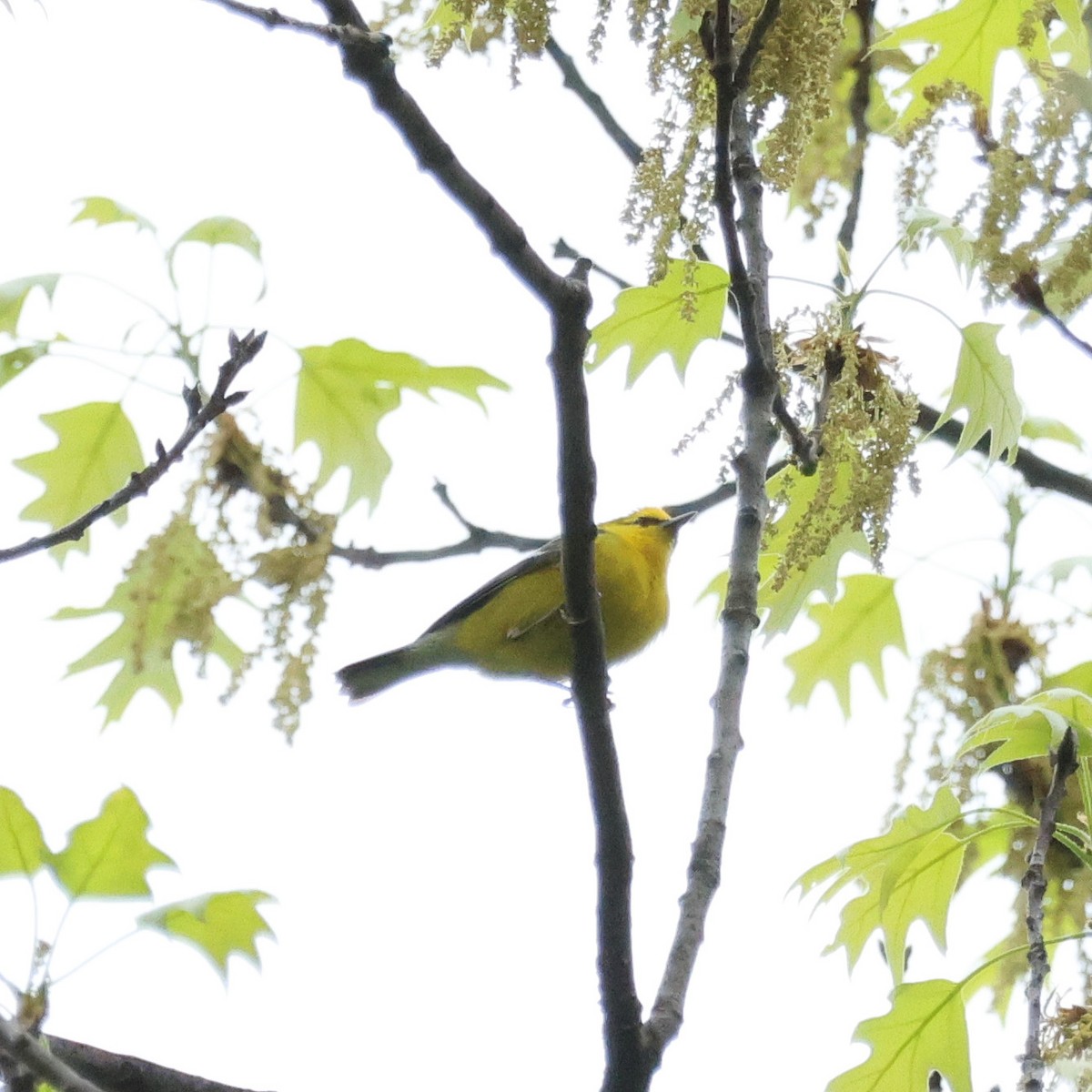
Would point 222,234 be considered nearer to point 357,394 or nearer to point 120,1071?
point 357,394

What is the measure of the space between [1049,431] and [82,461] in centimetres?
285

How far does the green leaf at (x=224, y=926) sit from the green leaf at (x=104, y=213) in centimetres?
143

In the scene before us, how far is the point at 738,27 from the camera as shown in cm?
242

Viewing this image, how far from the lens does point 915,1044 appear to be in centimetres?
313

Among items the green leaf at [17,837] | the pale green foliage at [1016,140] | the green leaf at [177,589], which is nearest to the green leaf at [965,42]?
the pale green foliage at [1016,140]

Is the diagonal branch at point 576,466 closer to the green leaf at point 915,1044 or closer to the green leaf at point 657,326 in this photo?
the green leaf at point 915,1044

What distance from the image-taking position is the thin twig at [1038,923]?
2459mm

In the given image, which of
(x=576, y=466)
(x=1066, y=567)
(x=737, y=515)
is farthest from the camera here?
(x=1066, y=567)

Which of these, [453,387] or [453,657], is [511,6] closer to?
[453,387]

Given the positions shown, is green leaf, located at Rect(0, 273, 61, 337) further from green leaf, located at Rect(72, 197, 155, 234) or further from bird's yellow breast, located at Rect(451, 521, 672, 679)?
bird's yellow breast, located at Rect(451, 521, 672, 679)

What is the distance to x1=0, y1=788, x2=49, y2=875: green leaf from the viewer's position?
99.6 inches

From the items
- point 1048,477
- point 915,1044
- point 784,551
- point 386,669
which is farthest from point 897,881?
point 386,669

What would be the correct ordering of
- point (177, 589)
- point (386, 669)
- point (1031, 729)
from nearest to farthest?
point (177, 589), point (1031, 729), point (386, 669)

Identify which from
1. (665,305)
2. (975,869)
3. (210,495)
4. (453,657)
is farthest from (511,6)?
(453,657)
